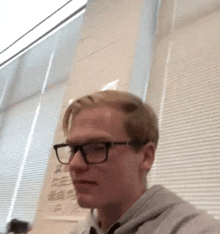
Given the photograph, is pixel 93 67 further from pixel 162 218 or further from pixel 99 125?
pixel 162 218

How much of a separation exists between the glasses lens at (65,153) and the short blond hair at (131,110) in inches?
4.3

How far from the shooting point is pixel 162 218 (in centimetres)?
67

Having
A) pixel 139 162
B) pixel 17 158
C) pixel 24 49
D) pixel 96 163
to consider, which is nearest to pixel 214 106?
pixel 139 162

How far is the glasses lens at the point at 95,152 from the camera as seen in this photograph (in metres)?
0.78

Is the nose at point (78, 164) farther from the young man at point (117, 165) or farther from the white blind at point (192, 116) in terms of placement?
the white blind at point (192, 116)

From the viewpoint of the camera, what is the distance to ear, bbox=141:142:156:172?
0.84 meters

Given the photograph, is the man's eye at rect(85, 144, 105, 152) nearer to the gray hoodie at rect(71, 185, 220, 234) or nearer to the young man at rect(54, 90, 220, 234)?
the young man at rect(54, 90, 220, 234)

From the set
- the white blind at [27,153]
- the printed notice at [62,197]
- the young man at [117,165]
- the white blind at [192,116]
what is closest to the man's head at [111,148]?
the young man at [117,165]

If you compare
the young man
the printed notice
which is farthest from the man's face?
the printed notice

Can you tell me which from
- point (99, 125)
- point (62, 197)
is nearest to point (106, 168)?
point (99, 125)

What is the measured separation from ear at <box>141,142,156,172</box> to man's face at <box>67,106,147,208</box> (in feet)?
0.05

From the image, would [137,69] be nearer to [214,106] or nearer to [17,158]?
[214,106]

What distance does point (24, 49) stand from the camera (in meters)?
3.84

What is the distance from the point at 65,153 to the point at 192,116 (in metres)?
0.90
